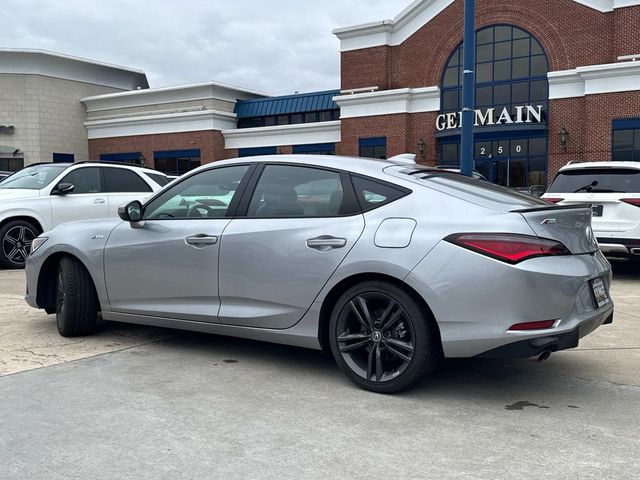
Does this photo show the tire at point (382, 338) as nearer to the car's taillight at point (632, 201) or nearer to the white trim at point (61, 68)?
the car's taillight at point (632, 201)

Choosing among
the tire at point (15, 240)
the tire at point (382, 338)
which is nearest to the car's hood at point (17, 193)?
the tire at point (15, 240)

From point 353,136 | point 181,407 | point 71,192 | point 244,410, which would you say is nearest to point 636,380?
point 244,410

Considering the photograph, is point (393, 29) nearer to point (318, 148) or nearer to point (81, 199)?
point (318, 148)

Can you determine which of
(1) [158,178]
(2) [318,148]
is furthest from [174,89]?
(1) [158,178]

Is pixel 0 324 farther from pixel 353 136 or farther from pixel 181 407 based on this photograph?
pixel 353 136

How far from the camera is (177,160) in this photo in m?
37.7

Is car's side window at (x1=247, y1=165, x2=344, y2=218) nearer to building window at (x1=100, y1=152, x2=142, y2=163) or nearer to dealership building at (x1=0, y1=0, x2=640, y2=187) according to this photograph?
dealership building at (x1=0, y1=0, x2=640, y2=187)

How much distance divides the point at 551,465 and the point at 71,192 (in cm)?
940

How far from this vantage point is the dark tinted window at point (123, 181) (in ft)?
35.7

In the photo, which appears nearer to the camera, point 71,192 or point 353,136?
point 71,192

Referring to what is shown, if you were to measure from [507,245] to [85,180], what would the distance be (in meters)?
8.78

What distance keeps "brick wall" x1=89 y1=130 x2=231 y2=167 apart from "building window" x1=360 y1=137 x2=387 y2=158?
27.8 feet

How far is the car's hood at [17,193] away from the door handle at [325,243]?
7683 mm

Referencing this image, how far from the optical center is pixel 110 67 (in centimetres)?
4309
